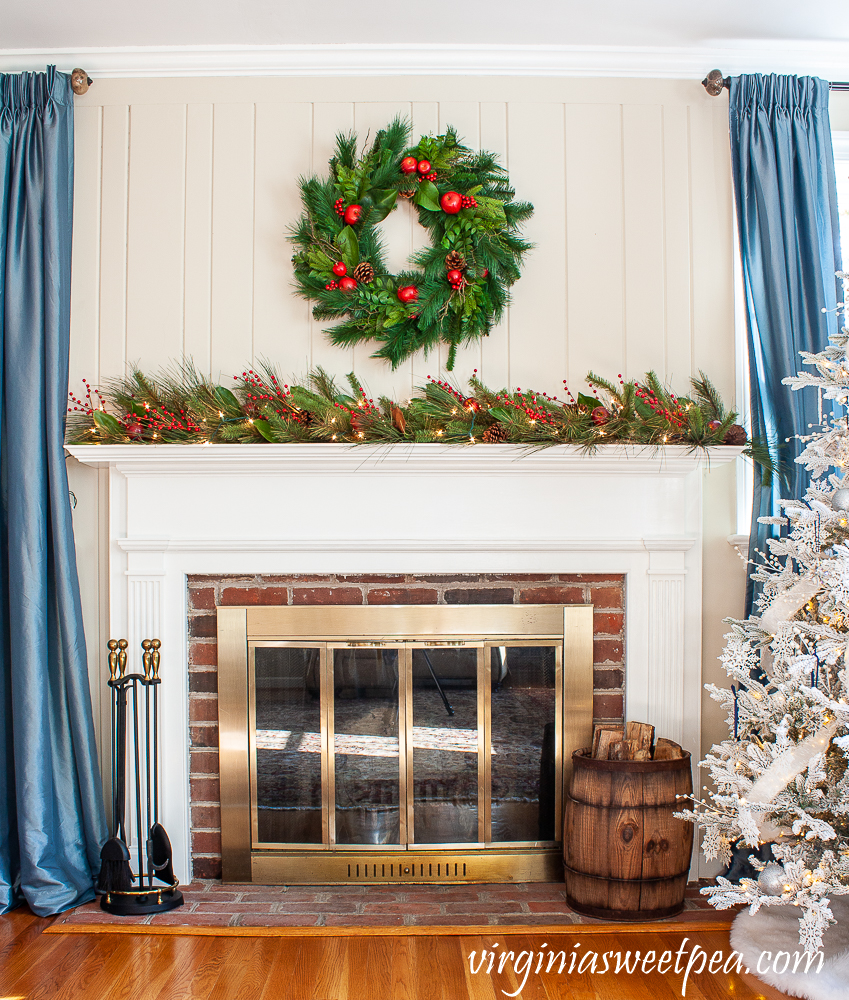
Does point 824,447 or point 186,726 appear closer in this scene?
point 824,447

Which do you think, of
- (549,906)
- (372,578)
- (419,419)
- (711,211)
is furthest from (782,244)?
(549,906)

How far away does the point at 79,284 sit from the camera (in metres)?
2.23

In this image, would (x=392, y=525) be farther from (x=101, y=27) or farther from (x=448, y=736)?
(x=101, y=27)

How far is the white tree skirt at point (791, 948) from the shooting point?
1.59m

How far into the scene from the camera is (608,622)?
2166 mm

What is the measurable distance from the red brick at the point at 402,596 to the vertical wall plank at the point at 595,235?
0.80 meters

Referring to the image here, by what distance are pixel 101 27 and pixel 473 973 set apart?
2702mm

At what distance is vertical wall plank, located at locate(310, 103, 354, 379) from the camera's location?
2197 millimetres

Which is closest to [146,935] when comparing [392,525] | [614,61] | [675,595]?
[392,525]

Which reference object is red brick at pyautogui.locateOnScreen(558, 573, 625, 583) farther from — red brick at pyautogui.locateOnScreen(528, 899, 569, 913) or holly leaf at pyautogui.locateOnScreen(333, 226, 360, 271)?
holly leaf at pyautogui.locateOnScreen(333, 226, 360, 271)

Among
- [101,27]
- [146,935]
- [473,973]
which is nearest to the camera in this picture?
[473,973]

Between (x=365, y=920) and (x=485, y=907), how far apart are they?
33cm

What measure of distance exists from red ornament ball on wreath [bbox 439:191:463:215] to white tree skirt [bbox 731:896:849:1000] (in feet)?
6.80

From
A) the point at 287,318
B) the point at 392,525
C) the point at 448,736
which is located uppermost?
the point at 287,318
